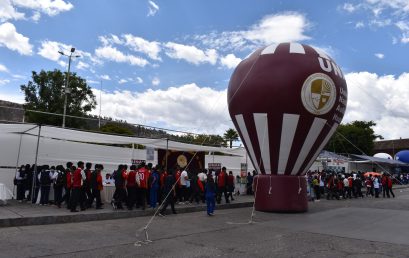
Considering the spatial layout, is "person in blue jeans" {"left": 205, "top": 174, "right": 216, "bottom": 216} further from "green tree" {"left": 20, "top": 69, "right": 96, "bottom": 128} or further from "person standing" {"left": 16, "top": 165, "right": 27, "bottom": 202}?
"green tree" {"left": 20, "top": 69, "right": 96, "bottom": 128}

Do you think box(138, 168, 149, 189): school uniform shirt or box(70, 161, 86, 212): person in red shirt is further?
box(138, 168, 149, 189): school uniform shirt

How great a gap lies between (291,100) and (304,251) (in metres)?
6.36

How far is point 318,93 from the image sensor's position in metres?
12.9

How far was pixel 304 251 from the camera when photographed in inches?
289

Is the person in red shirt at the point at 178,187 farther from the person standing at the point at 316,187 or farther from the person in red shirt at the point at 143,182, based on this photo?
the person standing at the point at 316,187

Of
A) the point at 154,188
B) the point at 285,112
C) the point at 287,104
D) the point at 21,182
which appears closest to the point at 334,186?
the point at 285,112

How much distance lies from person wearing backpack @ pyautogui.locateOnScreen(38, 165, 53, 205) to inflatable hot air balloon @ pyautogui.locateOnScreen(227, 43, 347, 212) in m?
6.84

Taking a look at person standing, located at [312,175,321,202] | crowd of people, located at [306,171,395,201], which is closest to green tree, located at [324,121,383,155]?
crowd of people, located at [306,171,395,201]

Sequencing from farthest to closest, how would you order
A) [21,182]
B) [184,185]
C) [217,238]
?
[184,185], [21,182], [217,238]

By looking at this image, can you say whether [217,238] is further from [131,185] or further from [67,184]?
[67,184]

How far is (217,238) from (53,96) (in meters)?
25.4

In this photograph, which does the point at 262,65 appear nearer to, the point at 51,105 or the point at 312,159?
the point at 312,159

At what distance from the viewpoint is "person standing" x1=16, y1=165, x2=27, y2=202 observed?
1356 cm

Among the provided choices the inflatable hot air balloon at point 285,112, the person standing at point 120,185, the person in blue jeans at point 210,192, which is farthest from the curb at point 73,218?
the inflatable hot air balloon at point 285,112
